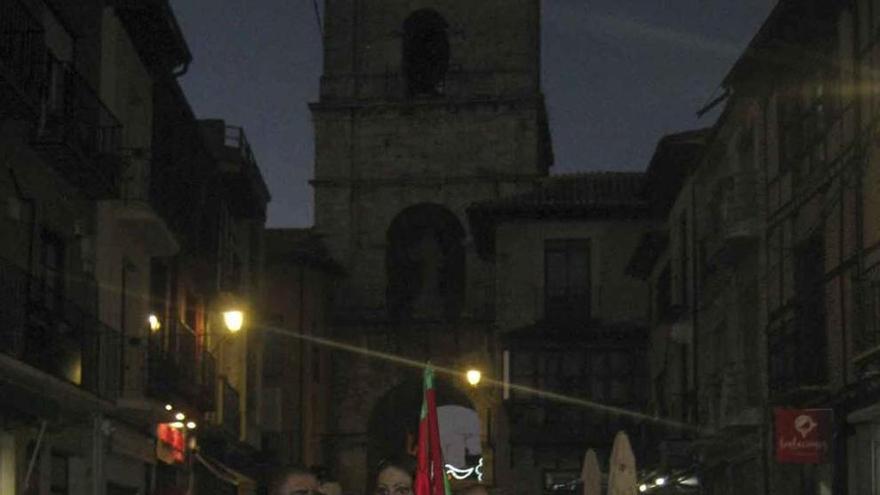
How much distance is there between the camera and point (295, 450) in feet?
184

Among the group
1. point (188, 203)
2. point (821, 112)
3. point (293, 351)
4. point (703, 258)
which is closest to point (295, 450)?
point (293, 351)

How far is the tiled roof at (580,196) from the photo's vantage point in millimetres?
51375

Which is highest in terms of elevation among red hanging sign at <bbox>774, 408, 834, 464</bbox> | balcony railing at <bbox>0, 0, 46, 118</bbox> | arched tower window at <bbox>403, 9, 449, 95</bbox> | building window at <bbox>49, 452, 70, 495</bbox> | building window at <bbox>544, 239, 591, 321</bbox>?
arched tower window at <bbox>403, 9, 449, 95</bbox>

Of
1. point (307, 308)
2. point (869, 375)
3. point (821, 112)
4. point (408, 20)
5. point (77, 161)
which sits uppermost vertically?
point (408, 20)

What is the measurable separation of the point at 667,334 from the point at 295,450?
16.0m

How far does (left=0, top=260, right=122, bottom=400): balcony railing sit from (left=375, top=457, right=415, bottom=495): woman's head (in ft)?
35.2

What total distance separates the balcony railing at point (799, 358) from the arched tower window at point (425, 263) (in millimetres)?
36084

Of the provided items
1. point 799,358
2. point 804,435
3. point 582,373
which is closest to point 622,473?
point 799,358

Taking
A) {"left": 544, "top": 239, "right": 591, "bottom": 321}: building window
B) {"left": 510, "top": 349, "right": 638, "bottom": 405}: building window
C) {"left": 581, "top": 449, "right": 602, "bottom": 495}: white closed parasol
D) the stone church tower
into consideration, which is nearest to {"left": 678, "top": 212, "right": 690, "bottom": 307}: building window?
{"left": 581, "top": 449, "right": 602, "bottom": 495}: white closed parasol

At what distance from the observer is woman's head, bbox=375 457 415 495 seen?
7.40m

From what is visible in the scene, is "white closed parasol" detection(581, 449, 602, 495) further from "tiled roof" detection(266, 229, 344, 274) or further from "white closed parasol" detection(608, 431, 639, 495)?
"tiled roof" detection(266, 229, 344, 274)

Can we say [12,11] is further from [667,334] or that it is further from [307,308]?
[307,308]

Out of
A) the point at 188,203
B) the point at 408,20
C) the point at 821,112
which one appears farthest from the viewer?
the point at 408,20

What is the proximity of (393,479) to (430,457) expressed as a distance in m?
1.40
